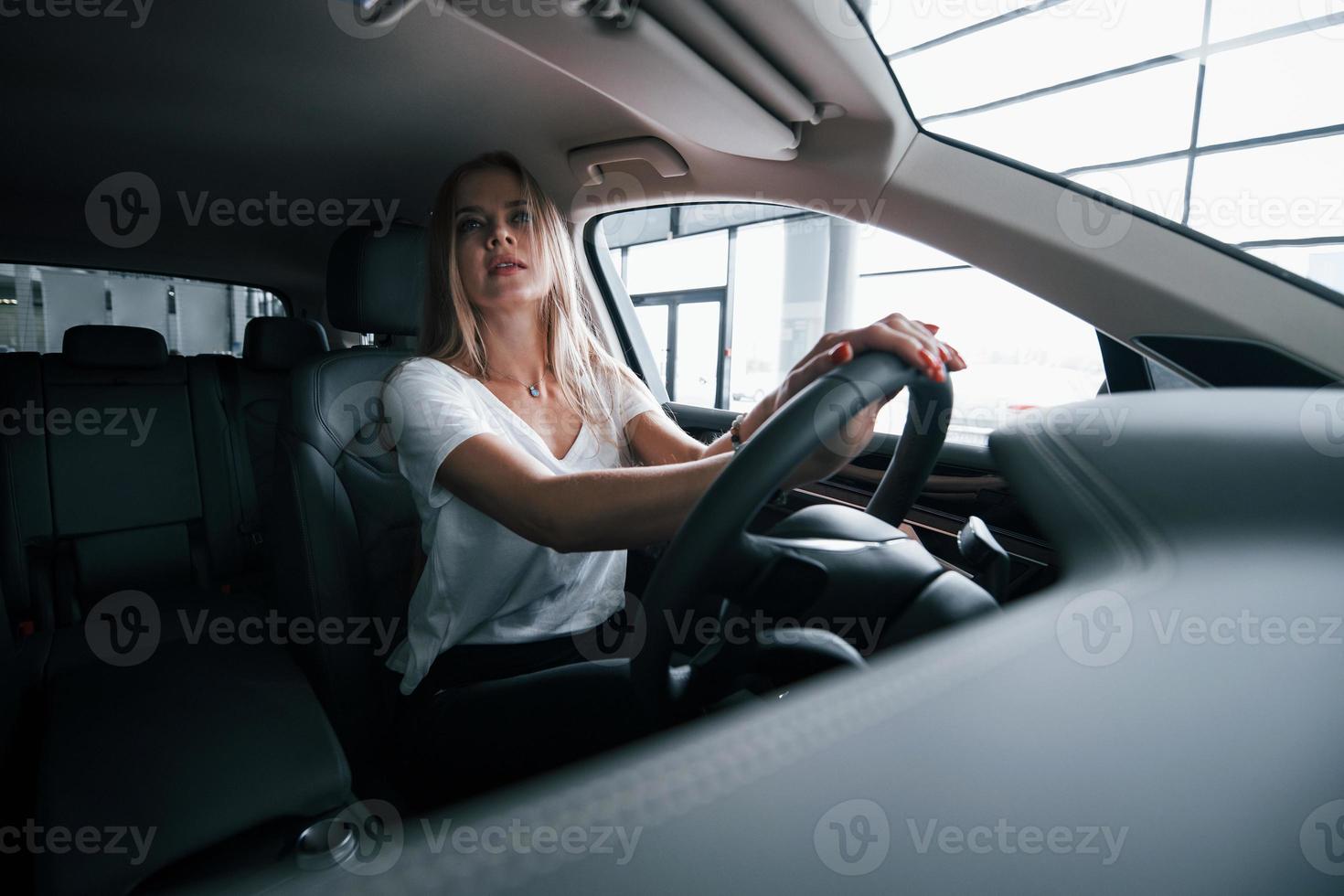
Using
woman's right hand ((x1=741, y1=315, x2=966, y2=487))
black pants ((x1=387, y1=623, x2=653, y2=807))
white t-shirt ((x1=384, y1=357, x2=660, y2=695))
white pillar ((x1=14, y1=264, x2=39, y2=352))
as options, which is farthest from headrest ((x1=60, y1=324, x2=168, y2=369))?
woman's right hand ((x1=741, y1=315, x2=966, y2=487))

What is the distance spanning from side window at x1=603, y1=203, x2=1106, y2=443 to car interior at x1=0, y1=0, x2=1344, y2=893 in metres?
0.05

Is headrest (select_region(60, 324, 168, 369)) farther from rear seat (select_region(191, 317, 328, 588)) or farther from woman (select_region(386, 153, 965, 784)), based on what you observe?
woman (select_region(386, 153, 965, 784))

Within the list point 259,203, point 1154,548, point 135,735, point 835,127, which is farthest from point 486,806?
point 259,203

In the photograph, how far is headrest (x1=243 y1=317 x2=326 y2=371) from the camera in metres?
2.47

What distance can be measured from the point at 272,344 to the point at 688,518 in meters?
2.51

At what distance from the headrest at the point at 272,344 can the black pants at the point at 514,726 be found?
6.26 feet

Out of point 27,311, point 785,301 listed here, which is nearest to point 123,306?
point 27,311

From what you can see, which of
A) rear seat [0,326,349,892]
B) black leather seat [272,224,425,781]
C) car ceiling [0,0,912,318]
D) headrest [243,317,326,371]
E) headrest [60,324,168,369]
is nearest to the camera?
rear seat [0,326,349,892]

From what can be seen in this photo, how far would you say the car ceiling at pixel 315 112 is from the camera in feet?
4.59

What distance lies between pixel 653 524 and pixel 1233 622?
1.84ft

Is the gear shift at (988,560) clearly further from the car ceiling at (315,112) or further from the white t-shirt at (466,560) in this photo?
the car ceiling at (315,112)

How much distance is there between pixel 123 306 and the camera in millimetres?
2799

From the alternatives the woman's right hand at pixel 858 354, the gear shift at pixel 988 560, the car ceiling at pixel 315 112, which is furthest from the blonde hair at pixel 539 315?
the gear shift at pixel 988 560

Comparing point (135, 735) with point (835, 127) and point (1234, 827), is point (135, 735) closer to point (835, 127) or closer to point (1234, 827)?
point (1234, 827)
